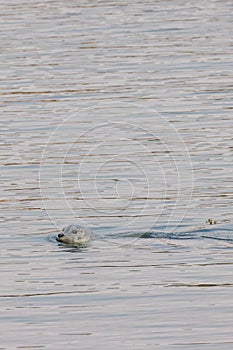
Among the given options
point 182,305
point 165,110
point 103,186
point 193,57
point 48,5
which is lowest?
point 182,305

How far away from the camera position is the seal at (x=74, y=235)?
13.8 metres

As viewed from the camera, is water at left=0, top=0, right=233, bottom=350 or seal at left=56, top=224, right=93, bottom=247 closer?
water at left=0, top=0, right=233, bottom=350

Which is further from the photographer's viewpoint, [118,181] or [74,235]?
[118,181]

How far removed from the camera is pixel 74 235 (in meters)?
13.8

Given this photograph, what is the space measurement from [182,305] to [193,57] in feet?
46.8

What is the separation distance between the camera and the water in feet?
37.0

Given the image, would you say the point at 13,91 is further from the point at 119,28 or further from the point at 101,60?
the point at 119,28

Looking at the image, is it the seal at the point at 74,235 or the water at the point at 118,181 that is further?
the seal at the point at 74,235

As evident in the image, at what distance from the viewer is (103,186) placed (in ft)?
53.8

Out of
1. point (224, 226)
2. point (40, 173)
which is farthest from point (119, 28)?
point (224, 226)

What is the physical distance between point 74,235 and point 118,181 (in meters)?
2.92

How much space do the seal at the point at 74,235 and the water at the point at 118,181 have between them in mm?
142

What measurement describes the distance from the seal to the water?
0.47 ft

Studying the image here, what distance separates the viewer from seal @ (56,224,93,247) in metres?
13.8
